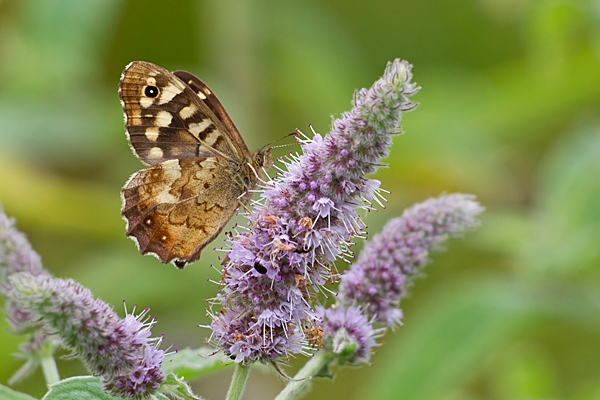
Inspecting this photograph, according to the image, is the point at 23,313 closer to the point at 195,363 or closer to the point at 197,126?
the point at 195,363

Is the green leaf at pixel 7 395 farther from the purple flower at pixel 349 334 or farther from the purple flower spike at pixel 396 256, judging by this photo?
the purple flower spike at pixel 396 256

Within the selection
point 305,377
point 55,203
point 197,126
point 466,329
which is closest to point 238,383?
point 305,377

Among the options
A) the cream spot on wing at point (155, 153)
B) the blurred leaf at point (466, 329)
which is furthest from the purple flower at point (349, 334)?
the blurred leaf at point (466, 329)

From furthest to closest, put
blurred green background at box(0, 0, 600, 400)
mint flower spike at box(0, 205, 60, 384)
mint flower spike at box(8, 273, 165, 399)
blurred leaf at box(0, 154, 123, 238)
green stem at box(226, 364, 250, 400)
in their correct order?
blurred leaf at box(0, 154, 123, 238) → blurred green background at box(0, 0, 600, 400) → mint flower spike at box(0, 205, 60, 384) → green stem at box(226, 364, 250, 400) → mint flower spike at box(8, 273, 165, 399)

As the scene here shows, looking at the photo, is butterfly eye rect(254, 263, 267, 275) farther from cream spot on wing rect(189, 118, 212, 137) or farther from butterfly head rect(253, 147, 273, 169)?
cream spot on wing rect(189, 118, 212, 137)

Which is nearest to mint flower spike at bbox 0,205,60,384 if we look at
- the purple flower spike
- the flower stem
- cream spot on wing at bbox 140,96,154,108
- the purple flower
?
the flower stem

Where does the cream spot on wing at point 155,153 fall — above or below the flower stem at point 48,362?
above
